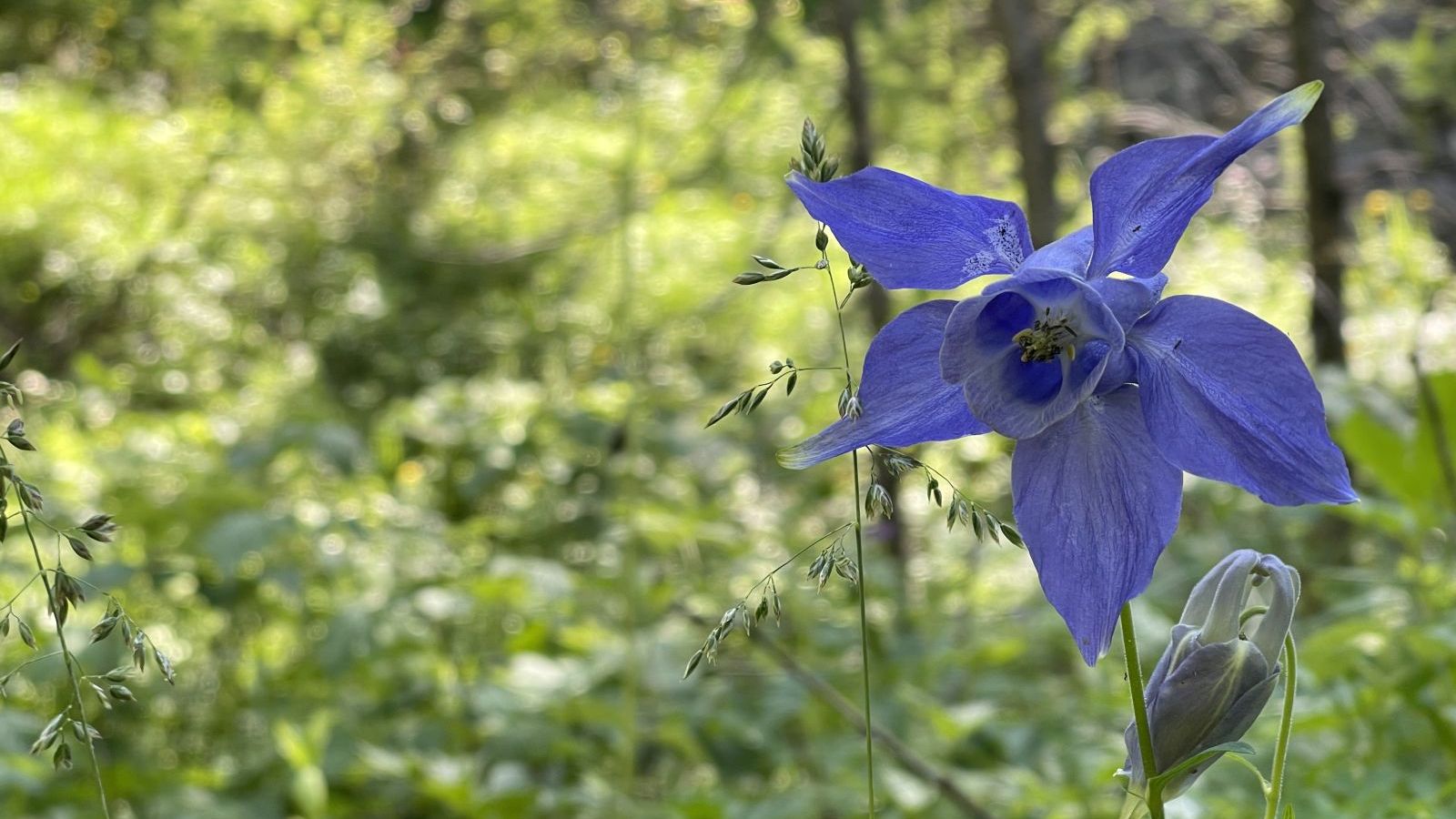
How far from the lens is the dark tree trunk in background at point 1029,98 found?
10.6ft

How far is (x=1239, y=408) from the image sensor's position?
63 cm

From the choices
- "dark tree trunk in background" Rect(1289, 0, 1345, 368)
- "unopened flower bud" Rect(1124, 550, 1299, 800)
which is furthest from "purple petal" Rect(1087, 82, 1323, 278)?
"dark tree trunk in background" Rect(1289, 0, 1345, 368)

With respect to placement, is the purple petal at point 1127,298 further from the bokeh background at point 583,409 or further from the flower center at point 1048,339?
the bokeh background at point 583,409

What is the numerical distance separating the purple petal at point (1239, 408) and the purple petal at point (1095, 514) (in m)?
0.02

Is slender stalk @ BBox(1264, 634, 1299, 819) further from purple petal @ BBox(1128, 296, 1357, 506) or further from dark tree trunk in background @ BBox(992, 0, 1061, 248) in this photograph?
dark tree trunk in background @ BBox(992, 0, 1061, 248)

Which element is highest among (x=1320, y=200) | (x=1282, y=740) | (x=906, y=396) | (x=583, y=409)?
(x=906, y=396)

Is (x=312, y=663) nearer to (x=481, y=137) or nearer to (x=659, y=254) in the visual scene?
(x=659, y=254)

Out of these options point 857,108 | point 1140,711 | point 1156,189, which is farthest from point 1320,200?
point 1140,711

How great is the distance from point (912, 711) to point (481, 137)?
4.42 m

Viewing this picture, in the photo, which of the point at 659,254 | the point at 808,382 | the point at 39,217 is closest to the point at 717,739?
the point at 808,382

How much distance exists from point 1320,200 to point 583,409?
1.91 m

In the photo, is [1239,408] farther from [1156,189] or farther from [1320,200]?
[1320,200]

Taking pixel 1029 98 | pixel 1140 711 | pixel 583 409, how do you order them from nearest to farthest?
pixel 1140 711 < pixel 583 409 < pixel 1029 98

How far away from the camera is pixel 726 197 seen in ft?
17.1
